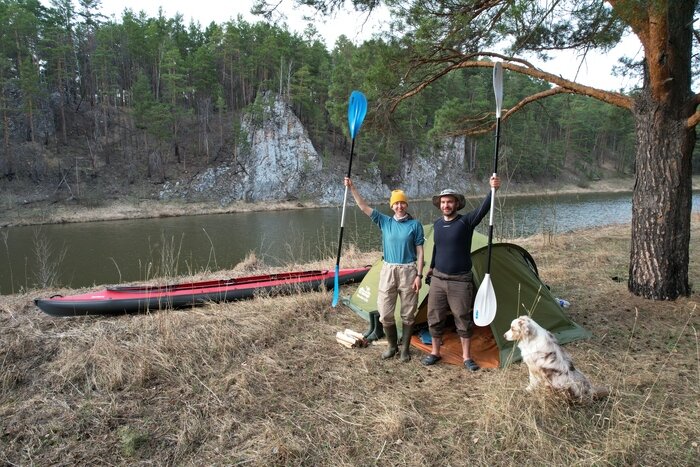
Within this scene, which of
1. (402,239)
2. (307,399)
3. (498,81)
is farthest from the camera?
(498,81)

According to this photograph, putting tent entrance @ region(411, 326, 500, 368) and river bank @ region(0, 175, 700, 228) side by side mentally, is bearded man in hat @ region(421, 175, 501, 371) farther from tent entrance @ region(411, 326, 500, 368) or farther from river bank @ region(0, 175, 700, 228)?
river bank @ region(0, 175, 700, 228)

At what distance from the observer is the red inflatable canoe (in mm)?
4781

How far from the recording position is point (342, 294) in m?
5.56

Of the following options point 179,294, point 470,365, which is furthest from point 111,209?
point 470,365

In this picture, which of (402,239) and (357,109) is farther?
(357,109)

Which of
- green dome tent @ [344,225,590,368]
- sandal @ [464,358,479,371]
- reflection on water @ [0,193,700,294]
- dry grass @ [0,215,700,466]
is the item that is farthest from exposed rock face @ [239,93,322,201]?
sandal @ [464,358,479,371]

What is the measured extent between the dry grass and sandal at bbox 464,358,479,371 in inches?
3.7

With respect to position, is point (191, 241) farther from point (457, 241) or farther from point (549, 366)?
point (549, 366)

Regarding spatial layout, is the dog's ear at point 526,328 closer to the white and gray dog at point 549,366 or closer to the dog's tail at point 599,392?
the white and gray dog at point 549,366

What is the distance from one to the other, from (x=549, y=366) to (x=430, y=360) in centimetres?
112

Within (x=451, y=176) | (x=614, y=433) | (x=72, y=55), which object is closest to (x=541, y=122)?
(x=451, y=176)

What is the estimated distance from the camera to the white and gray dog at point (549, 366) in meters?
2.52

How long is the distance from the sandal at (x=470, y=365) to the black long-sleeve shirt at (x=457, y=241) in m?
0.76

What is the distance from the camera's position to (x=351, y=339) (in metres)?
3.86
